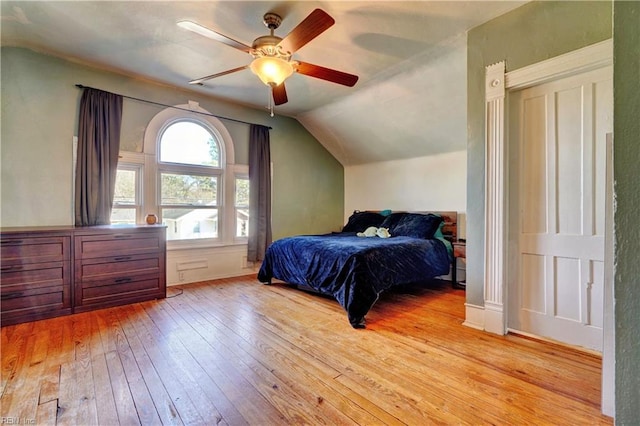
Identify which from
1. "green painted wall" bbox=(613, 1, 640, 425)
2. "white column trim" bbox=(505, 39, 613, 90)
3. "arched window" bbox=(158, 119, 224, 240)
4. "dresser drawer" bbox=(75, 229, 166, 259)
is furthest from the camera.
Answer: "arched window" bbox=(158, 119, 224, 240)

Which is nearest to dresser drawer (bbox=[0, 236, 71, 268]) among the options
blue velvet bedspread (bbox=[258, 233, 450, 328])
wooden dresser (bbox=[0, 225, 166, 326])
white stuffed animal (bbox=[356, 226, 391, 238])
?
wooden dresser (bbox=[0, 225, 166, 326])

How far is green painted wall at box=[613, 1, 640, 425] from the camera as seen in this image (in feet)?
1.65

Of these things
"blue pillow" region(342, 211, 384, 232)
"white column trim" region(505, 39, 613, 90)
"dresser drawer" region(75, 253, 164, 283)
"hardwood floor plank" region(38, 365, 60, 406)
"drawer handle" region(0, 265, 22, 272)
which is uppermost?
"white column trim" region(505, 39, 613, 90)

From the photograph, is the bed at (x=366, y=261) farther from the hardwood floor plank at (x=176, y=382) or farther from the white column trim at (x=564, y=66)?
the white column trim at (x=564, y=66)

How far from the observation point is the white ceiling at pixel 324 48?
2.38 metres

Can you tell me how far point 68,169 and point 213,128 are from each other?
71.3 inches

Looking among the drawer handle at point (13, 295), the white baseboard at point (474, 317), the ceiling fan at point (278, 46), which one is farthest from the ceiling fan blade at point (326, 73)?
the drawer handle at point (13, 295)

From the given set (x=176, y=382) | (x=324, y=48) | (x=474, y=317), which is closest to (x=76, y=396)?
(x=176, y=382)

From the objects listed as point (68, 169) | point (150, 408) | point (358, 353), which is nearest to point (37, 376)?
point (150, 408)

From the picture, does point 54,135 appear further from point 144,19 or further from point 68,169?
point 144,19

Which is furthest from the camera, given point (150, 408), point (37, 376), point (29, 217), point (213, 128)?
point (213, 128)

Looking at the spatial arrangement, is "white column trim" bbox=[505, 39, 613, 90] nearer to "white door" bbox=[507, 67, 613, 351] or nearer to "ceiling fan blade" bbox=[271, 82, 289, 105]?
"white door" bbox=[507, 67, 613, 351]

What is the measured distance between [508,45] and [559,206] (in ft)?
4.48

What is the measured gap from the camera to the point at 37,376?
1.82 meters
